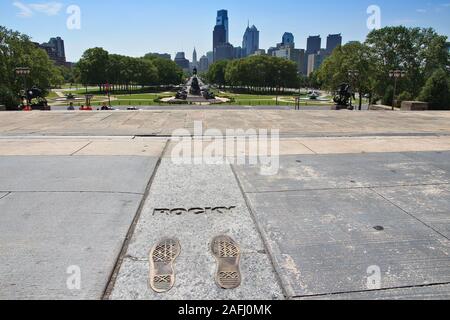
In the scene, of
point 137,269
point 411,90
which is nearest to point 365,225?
point 137,269

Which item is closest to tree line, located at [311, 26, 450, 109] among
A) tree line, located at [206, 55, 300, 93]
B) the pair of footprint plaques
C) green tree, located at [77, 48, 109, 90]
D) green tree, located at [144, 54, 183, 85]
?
the pair of footprint plaques

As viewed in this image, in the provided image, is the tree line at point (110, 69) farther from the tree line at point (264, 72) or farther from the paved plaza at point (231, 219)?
the paved plaza at point (231, 219)

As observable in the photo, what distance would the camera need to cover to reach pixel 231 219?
630cm

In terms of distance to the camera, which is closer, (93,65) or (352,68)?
(352,68)

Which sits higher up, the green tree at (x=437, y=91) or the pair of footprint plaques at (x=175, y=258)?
the green tree at (x=437, y=91)

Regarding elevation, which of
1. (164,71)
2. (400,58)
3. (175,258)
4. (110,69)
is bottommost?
(175,258)

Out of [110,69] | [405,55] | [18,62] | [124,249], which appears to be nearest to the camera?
[124,249]

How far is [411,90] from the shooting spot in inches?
1887

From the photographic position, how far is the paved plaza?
171 inches

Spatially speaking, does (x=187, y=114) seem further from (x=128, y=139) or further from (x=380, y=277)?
(x=380, y=277)

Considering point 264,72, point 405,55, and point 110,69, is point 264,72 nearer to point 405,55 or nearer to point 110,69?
point 110,69

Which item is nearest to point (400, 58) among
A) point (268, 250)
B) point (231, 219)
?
point (231, 219)

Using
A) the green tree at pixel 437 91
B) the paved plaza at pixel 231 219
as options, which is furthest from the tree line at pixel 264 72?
the paved plaza at pixel 231 219

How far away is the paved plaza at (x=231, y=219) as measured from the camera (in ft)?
14.3
